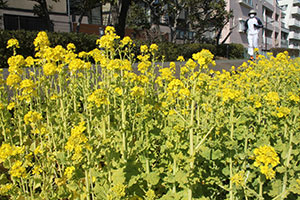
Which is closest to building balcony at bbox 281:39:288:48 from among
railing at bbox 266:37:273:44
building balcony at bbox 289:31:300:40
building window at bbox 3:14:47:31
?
building balcony at bbox 289:31:300:40

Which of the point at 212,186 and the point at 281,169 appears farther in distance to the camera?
the point at 212,186

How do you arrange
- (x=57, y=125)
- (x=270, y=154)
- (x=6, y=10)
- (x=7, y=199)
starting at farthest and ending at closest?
(x=6, y=10)
(x=57, y=125)
(x=7, y=199)
(x=270, y=154)

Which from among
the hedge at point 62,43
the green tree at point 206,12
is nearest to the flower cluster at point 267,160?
the hedge at point 62,43

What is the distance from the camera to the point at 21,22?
18.9 meters

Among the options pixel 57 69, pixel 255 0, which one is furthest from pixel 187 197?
pixel 255 0

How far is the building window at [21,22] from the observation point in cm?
1833

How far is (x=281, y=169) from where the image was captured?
6.21 feet

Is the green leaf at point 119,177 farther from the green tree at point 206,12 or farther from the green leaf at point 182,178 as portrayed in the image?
the green tree at point 206,12

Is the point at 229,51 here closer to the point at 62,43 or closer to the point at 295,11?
the point at 62,43

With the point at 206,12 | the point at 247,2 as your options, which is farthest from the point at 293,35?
the point at 206,12

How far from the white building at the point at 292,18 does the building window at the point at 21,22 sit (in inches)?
2591

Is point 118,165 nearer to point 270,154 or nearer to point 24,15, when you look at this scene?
point 270,154

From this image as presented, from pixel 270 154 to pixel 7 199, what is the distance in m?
2.15

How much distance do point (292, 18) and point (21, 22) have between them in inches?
2844
